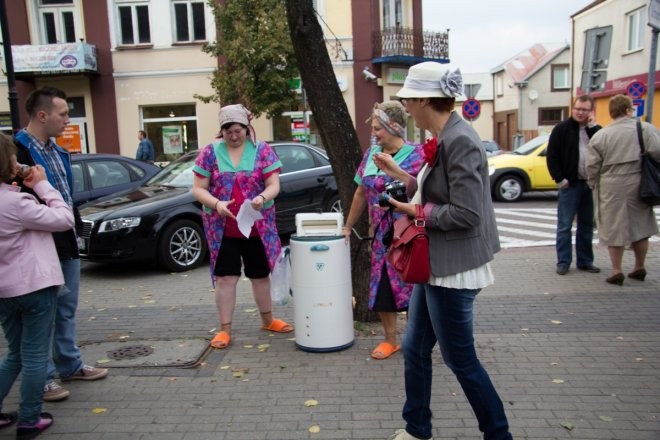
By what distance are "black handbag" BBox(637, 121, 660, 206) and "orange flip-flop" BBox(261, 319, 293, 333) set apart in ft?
12.9

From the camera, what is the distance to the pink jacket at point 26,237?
3.23m

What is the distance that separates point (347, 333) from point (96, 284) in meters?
4.27

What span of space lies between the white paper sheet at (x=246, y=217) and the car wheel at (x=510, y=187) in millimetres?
11732

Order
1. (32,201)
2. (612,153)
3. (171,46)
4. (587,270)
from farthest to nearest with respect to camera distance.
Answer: (171,46) < (587,270) < (612,153) < (32,201)

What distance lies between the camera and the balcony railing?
72.9ft

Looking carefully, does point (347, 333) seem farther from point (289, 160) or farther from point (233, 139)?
point (289, 160)

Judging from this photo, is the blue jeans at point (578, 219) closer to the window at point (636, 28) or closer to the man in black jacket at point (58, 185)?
the man in black jacket at point (58, 185)

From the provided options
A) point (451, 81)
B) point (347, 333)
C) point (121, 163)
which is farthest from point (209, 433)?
point (121, 163)

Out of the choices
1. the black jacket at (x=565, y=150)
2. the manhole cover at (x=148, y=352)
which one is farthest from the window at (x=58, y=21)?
the manhole cover at (x=148, y=352)

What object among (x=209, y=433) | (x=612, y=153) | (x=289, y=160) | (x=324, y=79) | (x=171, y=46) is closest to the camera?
(x=209, y=433)

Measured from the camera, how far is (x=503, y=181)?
15445 millimetres

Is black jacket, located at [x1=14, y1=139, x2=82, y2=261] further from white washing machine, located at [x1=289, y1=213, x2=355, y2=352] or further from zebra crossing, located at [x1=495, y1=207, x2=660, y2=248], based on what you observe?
zebra crossing, located at [x1=495, y1=207, x2=660, y2=248]

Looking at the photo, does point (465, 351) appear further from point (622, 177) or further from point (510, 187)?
point (510, 187)

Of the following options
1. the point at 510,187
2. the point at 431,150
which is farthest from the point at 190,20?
the point at 431,150
